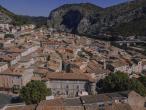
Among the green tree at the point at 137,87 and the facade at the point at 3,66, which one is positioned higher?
the facade at the point at 3,66

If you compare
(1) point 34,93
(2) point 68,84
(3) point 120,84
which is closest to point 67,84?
(2) point 68,84

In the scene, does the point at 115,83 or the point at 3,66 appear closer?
the point at 115,83

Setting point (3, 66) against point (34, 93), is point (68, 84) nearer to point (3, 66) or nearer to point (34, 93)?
point (3, 66)

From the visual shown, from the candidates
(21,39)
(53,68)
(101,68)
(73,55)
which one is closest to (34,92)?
(53,68)

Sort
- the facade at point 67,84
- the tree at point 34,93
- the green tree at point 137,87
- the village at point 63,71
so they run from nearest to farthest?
1. the village at point 63,71
2. the tree at point 34,93
3. the green tree at point 137,87
4. the facade at point 67,84

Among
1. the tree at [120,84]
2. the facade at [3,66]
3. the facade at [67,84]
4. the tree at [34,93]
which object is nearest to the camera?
the tree at [34,93]

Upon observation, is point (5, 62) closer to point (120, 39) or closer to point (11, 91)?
point (11, 91)

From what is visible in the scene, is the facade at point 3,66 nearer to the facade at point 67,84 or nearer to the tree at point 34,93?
the facade at point 67,84

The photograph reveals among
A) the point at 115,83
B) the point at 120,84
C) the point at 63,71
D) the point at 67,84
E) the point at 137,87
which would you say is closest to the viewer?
the point at 137,87

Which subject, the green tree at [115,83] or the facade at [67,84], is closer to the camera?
the green tree at [115,83]

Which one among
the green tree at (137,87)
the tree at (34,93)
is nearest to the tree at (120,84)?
the green tree at (137,87)

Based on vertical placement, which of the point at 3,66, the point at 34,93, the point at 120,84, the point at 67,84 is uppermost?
the point at 3,66
